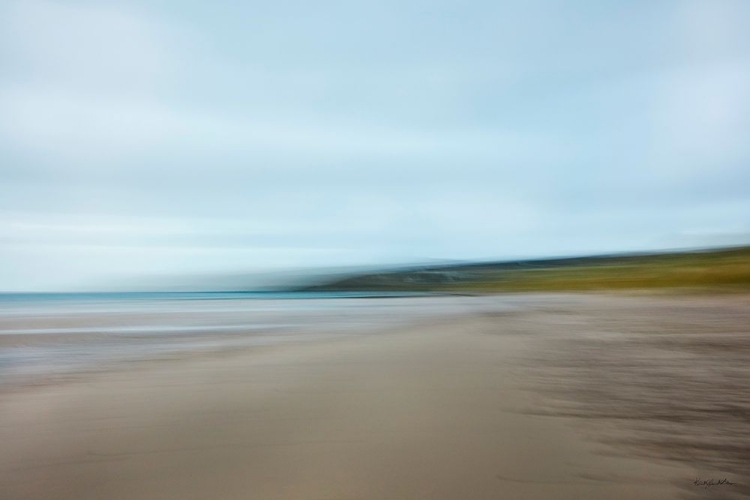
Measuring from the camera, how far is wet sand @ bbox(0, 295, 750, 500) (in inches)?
97.8

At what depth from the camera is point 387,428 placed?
3.34 m

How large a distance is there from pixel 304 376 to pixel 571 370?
2824 mm

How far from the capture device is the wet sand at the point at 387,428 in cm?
248
